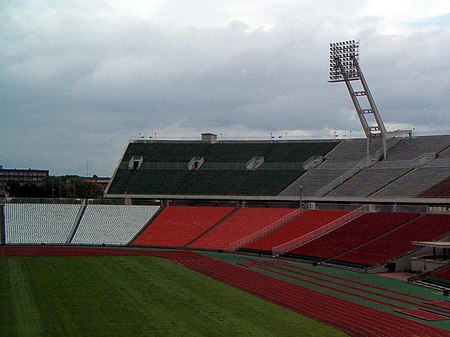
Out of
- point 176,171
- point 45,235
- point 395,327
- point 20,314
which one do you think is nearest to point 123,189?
point 176,171

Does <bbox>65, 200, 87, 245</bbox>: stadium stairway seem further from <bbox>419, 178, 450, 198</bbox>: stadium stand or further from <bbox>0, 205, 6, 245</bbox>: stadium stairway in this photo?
<bbox>419, 178, 450, 198</bbox>: stadium stand

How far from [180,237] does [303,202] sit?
39.5ft

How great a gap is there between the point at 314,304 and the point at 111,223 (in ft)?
114

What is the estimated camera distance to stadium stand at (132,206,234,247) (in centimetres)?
5400

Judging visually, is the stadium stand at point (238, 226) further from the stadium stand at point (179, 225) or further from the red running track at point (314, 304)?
the red running track at point (314, 304)

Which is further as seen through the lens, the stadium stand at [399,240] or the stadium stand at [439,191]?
the stadium stand at [439,191]

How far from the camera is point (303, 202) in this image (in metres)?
57.2

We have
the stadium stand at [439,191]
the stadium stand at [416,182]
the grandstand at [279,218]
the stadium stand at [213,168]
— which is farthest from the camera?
the stadium stand at [213,168]

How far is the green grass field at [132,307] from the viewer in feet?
68.7

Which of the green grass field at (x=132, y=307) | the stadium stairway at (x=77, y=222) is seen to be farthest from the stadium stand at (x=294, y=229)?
the stadium stairway at (x=77, y=222)

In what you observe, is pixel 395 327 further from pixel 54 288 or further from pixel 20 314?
pixel 54 288

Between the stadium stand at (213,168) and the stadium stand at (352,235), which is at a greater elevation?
the stadium stand at (213,168)

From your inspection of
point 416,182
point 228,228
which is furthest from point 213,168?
point 416,182

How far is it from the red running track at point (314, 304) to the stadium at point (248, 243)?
109mm
